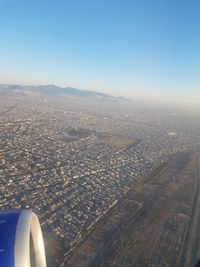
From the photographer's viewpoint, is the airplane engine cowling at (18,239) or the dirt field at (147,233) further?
the dirt field at (147,233)

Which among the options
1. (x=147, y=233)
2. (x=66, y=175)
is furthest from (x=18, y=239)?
(x=66, y=175)

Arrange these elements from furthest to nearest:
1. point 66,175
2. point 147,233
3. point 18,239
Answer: point 66,175, point 147,233, point 18,239

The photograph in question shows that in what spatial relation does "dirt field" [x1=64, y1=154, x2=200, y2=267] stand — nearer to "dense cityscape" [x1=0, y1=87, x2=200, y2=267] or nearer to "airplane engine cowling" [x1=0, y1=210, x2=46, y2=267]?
"dense cityscape" [x1=0, y1=87, x2=200, y2=267]

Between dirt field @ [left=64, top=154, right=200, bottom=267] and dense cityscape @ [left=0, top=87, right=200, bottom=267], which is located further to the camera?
dense cityscape @ [left=0, top=87, right=200, bottom=267]

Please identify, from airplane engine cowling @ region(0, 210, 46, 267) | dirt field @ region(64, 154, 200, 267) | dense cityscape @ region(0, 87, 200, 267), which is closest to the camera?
airplane engine cowling @ region(0, 210, 46, 267)

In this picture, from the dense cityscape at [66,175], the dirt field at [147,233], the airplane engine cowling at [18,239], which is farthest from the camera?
the dense cityscape at [66,175]

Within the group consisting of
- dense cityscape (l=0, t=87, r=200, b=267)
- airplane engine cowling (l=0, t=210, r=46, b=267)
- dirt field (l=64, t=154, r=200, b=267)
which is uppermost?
airplane engine cowling (l=0, t=210, r=46, b=267)

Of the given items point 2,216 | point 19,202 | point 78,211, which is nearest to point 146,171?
point 78,211

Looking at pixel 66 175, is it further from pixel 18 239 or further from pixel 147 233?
pixel 18 239

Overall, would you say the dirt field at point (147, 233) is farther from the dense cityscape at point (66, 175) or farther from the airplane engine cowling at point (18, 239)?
the airplane engine cowling at point (18, 239)

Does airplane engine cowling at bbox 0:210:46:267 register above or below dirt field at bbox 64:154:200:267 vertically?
above

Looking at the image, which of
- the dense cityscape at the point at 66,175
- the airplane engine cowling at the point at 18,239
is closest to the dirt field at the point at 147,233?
the dense cityscape at the point at 66,175

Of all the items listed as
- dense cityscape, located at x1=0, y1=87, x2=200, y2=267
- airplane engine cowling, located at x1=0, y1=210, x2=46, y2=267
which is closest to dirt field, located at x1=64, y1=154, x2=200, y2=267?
dense cityscape, located at x1=0, y1=87, x2=200, y2=267
